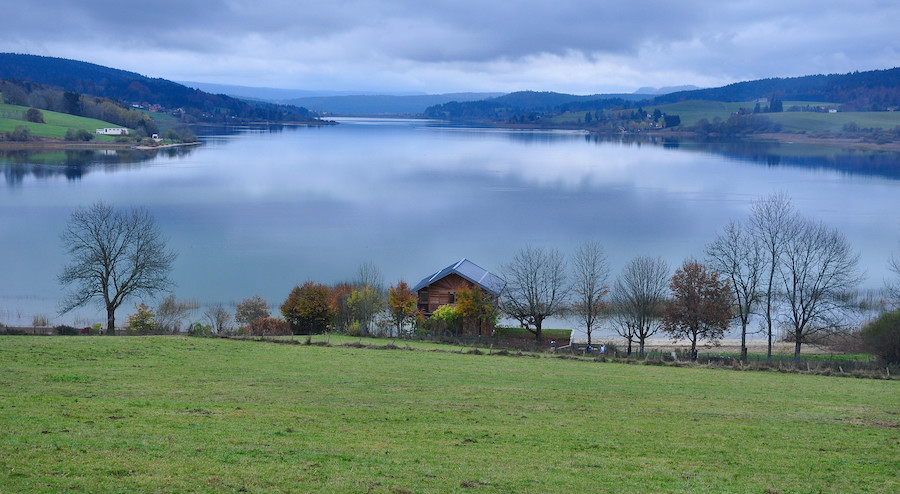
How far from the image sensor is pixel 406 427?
13211 mm

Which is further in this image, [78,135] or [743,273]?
[78,135]

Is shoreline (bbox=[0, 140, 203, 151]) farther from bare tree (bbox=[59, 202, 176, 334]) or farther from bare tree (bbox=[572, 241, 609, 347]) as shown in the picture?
bare tree (bbox=[572, 241, 609, 347])

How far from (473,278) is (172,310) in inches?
573

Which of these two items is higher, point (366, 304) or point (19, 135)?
point (19, 135)

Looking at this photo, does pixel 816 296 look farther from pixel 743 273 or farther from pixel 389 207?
pixel 389 207

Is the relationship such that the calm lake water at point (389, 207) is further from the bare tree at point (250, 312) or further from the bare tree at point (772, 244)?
the bare tree at point (772, 244)

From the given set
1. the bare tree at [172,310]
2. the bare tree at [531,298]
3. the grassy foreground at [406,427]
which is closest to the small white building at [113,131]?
the bare tree at [172,310]

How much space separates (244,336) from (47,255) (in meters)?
28.2

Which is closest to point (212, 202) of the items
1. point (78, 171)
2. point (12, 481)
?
point (78, 171)

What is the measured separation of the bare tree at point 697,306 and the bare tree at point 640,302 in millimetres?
1091

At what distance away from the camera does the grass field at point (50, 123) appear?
146 m

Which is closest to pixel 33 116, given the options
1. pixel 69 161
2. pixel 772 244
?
pixel 69 161

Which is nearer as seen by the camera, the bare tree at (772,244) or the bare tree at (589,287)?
the bare tree at (772,244)

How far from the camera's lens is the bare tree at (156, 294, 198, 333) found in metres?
35.0
